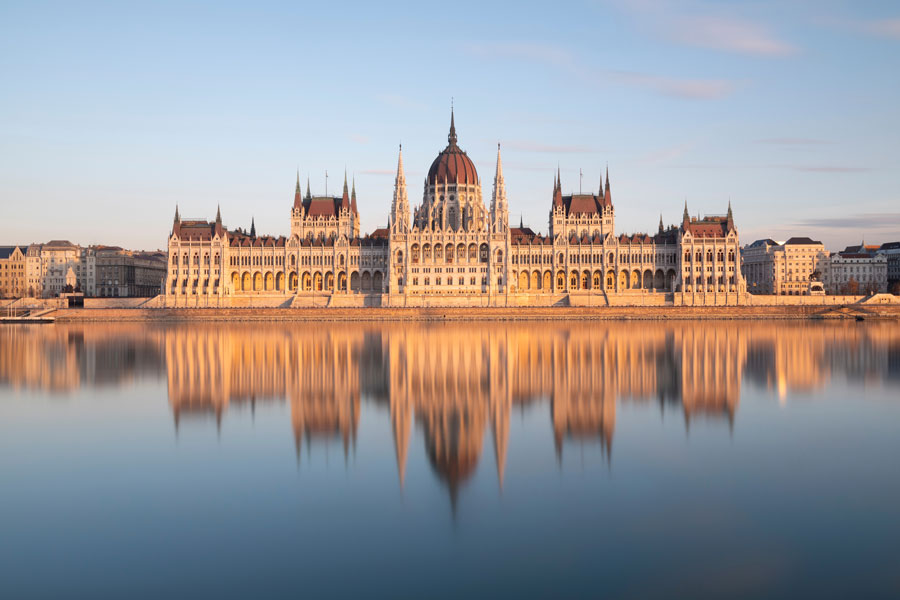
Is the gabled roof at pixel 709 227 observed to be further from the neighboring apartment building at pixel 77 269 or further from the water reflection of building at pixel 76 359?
the neighboring apartment building at pixel 77 269

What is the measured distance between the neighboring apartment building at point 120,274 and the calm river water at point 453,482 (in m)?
106

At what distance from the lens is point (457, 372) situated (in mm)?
36000

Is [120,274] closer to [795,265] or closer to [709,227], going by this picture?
[709,227]

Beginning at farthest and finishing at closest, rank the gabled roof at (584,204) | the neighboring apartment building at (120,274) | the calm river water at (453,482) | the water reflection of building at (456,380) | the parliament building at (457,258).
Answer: the neighboring apartment building at (120,274)
the gabled roof at (584,204)
the parliament building at (457,258)
the water reflection of building at (456,380)
the calm river water at (453,482)

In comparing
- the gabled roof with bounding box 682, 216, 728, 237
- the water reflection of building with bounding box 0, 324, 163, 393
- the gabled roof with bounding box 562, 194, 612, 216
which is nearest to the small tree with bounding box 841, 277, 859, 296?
the gabled roof with bounding box 682, 216, 728, 237

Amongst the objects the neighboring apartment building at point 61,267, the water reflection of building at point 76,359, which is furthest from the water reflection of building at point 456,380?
the neighboring apartment building at point 61,267

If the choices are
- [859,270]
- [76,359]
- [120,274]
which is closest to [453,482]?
[76,359]

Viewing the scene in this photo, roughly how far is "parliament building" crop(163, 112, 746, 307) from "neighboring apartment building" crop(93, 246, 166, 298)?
75.7 ft

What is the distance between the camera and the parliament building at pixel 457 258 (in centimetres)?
10631

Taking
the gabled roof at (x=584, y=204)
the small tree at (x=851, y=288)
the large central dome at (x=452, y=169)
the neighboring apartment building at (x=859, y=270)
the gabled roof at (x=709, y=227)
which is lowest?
the small tree at (x=851, y=288)

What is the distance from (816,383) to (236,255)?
92025 millimetres

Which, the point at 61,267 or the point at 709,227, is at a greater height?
the point at 709,227

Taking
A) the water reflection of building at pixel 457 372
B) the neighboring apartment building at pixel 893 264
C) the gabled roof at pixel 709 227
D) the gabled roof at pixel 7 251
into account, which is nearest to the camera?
the water reflection of building at pixel 457 372

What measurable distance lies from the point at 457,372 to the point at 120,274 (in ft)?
384
